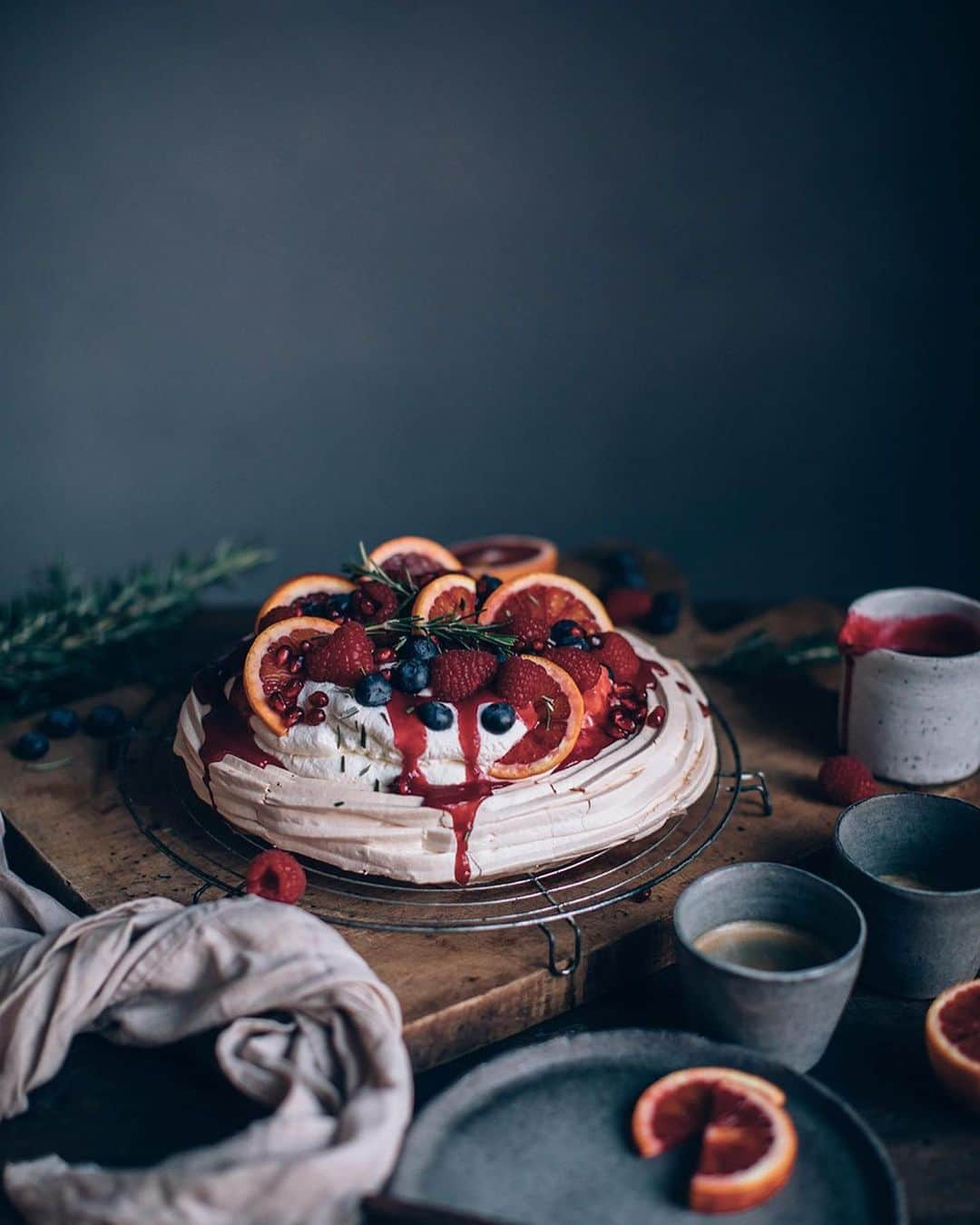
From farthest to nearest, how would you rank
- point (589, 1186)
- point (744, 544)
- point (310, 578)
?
point (744, 544) → point (310, 578) → point (589, 1186)

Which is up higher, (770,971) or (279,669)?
(279,669)

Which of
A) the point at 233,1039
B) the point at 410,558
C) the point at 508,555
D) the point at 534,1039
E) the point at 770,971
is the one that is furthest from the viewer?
the point at 508,555

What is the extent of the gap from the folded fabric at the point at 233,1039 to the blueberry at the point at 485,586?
1158 mm

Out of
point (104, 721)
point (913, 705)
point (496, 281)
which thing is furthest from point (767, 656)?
point (496, 281)

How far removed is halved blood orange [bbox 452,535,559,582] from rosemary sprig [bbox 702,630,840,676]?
749 millimetres

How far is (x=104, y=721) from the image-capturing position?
12.4 ft

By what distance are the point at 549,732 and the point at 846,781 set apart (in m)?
0.91

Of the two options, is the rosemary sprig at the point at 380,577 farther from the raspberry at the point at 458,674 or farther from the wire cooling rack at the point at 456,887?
the wire cooling rack at the point at 456,887

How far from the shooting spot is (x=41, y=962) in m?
2.62

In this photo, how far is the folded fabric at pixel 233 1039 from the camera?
2156 mm

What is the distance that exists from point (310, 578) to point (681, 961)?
155 centimetres

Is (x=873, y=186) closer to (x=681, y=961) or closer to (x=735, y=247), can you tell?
(x=735, y=247)

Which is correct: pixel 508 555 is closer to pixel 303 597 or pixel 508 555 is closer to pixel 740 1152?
pixel 303 597

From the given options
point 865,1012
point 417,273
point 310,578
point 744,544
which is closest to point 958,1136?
point 865,1012
